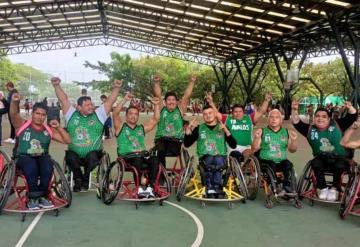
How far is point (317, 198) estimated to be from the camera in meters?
4.73

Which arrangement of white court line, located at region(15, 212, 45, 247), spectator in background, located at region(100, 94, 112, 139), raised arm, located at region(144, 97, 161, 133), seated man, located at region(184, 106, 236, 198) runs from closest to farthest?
white court line, located at region(15, 212, 45, 247) < seated man, located at region(184, 106, 236, 198) < raised arm, located at region(144, 97, 161, 133) < spectator in background, located at region(100, 94, 112, 139)

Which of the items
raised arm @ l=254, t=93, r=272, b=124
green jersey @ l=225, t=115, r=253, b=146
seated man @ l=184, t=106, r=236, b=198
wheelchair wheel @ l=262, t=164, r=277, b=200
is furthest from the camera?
green jersey @ l=225, t=115, r=253, b=146

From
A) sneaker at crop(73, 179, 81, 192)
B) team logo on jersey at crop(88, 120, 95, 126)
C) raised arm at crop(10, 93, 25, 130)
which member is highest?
raised arm at crop(10, 93, 25, 130)

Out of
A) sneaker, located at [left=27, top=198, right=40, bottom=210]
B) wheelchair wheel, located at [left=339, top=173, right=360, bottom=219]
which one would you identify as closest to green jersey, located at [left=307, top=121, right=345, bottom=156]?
wheelchair wheel, located at [left=339, top=173, right=360, bottom=219]

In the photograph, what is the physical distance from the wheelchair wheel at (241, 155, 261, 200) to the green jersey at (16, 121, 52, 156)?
215 centimetres

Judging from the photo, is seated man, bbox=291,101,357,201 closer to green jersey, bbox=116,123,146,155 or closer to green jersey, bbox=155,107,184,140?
green jersey, bbox=155,107,184,140

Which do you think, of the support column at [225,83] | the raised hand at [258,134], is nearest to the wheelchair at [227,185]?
the raised hand at [258,134]

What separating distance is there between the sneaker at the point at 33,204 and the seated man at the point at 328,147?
2.77 m

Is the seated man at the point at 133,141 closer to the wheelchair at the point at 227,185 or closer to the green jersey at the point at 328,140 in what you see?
the wheelchair at the point at 227,185

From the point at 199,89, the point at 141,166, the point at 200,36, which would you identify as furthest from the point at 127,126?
the point at 199,89

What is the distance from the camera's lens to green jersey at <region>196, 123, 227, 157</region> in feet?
16.6

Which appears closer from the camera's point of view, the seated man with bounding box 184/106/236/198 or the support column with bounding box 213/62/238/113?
the seated man with bounding box 184/106/236/198

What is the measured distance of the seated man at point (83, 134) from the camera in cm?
508

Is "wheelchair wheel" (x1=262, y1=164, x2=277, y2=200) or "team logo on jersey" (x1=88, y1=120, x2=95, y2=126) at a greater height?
"team logo on jersey" (x1=88, y1=120, x2=95, y2=126)
